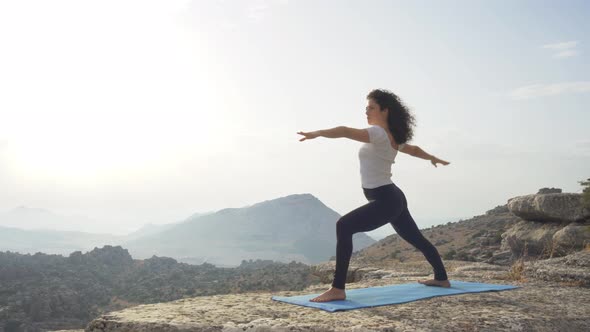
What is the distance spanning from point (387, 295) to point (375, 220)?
861mm

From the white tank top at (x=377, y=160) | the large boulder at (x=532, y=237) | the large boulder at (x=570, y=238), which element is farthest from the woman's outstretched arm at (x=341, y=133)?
the large boulder at (x=532, y=237)

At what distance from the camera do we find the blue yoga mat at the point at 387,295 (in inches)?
184

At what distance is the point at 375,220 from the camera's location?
504 centimetres

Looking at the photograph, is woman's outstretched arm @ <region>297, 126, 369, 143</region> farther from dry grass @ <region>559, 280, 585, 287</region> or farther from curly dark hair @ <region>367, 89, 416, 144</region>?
dry grass @ <region>559, 280, 585, 287</region>

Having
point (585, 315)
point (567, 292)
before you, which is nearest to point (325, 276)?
point (567, 292)

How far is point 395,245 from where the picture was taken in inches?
1880

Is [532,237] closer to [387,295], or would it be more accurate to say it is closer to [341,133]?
[387,295]

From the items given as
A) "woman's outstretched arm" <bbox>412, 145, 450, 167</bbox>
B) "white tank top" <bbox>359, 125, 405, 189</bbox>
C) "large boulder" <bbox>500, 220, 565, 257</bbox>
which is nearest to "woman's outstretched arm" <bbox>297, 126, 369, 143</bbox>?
"white tank top" <bbox>359, 125, 405, 189</bbox>

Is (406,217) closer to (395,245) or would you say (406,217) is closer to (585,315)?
(585,315)

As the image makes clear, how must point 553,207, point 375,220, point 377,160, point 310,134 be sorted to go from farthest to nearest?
point 553,207
point 377,160
point 375,220
point 310,134

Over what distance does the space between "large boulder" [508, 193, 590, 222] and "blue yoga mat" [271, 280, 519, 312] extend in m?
14.4

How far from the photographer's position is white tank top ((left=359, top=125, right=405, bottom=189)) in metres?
5.09

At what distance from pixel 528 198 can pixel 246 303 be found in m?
17.9

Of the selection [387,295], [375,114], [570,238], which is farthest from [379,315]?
[570,238]
